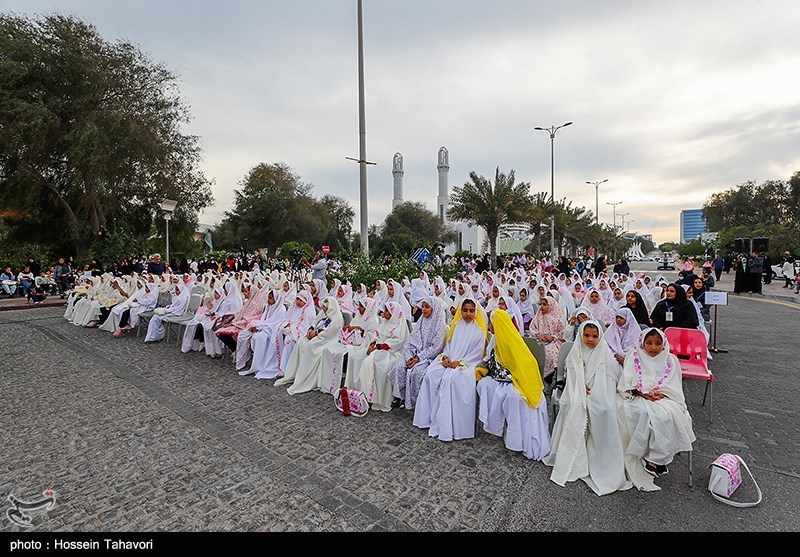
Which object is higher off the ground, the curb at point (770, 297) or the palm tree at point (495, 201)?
the palm tree at point (495, 201)

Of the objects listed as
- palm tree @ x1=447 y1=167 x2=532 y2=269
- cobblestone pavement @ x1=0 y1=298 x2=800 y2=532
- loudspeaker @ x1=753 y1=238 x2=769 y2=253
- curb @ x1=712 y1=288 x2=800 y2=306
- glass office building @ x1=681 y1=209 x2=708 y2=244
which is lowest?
cobblestone pavement @ x1=0 y1=298 x2=800 y2=532

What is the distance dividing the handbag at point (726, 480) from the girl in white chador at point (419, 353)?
2.66m

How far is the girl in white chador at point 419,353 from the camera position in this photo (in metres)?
4.96

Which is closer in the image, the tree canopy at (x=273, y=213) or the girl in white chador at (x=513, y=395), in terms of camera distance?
the girl in white chador at (x=513, y=395)

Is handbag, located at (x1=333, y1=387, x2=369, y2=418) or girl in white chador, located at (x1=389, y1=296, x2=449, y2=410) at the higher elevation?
girl in white chador, located at (x1=389, y1=296, x2=449, y2=410)

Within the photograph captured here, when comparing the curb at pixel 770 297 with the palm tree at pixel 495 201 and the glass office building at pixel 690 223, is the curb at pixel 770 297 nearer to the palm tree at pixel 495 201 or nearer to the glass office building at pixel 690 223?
the palm tree at pixel 495 201

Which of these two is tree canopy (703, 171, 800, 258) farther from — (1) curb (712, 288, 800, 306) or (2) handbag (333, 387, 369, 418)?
(2) handbag (333, 387, 369, 418)

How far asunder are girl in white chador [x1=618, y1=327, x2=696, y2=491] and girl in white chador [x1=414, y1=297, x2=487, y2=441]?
4.59ft

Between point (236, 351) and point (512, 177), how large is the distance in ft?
66.9

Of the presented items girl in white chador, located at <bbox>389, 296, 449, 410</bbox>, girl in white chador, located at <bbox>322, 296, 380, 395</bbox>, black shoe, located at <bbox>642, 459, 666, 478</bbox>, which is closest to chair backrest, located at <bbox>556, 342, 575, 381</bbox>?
black shoe, located at <bbox>642, 459, 666, 478</bbox>

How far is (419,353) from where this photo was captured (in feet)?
16.8

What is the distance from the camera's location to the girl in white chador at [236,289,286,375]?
6934 mm

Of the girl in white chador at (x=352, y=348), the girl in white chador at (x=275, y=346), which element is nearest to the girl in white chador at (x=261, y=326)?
the girl in white chador at (x=275, y=346)

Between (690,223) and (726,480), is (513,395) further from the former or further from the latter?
(690,223)
